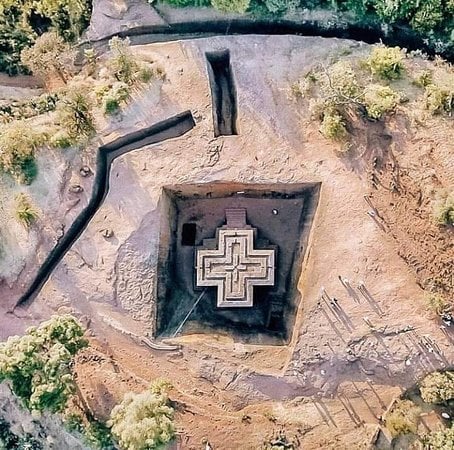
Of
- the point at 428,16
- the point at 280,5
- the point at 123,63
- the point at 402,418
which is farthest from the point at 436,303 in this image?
the point at 123,63

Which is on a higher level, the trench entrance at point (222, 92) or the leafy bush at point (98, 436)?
the trench entrance at point (222, 92)

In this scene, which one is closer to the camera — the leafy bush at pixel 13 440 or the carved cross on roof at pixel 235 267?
the leafy bush at pixel 13 440

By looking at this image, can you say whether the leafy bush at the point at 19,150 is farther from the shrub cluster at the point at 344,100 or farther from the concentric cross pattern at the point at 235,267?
the shrub cluster at the point at 344,100

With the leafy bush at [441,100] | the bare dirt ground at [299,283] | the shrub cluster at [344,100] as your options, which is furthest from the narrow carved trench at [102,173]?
the leafy bush at [441,100]

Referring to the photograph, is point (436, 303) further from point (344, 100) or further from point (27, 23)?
point (27, 23)

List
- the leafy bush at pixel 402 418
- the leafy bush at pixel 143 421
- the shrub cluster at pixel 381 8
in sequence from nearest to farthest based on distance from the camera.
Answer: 1. the leafy bush at pixel 143 421
2. the leafy bush at pixel 402 418
3. the shrub cluster at pixel 381 8

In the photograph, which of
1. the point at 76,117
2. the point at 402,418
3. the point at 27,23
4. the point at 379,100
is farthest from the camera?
the point at 27,23

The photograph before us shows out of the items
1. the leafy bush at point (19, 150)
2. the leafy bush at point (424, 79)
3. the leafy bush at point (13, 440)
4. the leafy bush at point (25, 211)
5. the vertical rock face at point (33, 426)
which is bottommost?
the leafy bush at point (13, 440)
